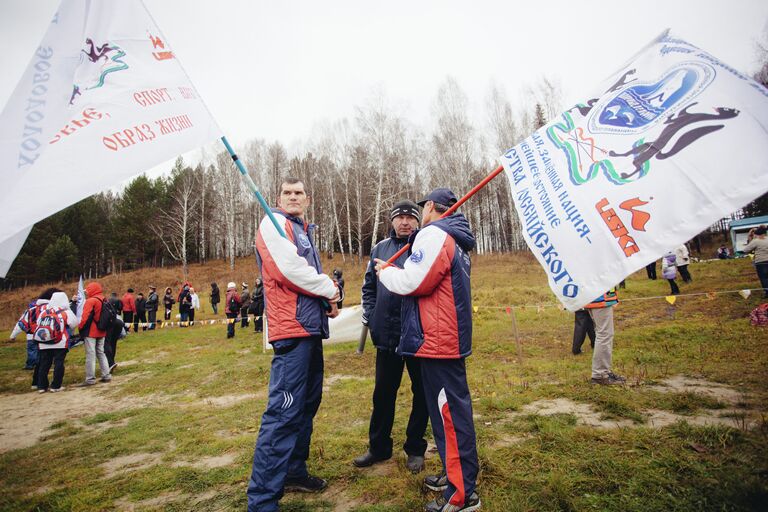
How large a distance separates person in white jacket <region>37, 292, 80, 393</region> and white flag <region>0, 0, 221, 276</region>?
6.75 m

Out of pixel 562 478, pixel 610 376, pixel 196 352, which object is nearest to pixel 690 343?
pixel 610 376

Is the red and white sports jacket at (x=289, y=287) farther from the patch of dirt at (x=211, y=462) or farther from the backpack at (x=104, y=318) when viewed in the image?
the backpack at (x=104, y=318)

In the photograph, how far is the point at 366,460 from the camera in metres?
3.28

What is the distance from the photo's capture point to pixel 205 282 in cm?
3148

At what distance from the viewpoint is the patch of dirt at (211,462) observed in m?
3.54

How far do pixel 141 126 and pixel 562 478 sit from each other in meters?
4.12

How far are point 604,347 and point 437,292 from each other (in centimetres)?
391

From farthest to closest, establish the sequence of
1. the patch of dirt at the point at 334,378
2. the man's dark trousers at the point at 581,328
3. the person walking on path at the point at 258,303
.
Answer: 1. the person walking on path at the point at 258,303
2. the man's dark trousers at the point at 581,328
3. the patch of dirt at the point at 334,378

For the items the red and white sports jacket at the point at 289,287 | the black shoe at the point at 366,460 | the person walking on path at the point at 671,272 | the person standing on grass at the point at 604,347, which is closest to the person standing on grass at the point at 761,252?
the person walking on path at the point at 671,272

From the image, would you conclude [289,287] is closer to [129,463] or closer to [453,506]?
[453,506]

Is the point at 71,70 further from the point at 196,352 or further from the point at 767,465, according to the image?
the point at 196,352

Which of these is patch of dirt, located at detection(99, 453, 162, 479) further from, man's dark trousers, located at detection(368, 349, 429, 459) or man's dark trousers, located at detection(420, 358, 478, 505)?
man's dark trousers, located at detection(420, 358, 478, 505)

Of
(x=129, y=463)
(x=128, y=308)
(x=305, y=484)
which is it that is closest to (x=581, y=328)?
(x=305, y=484)

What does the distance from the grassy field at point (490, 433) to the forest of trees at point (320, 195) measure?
1858cm
